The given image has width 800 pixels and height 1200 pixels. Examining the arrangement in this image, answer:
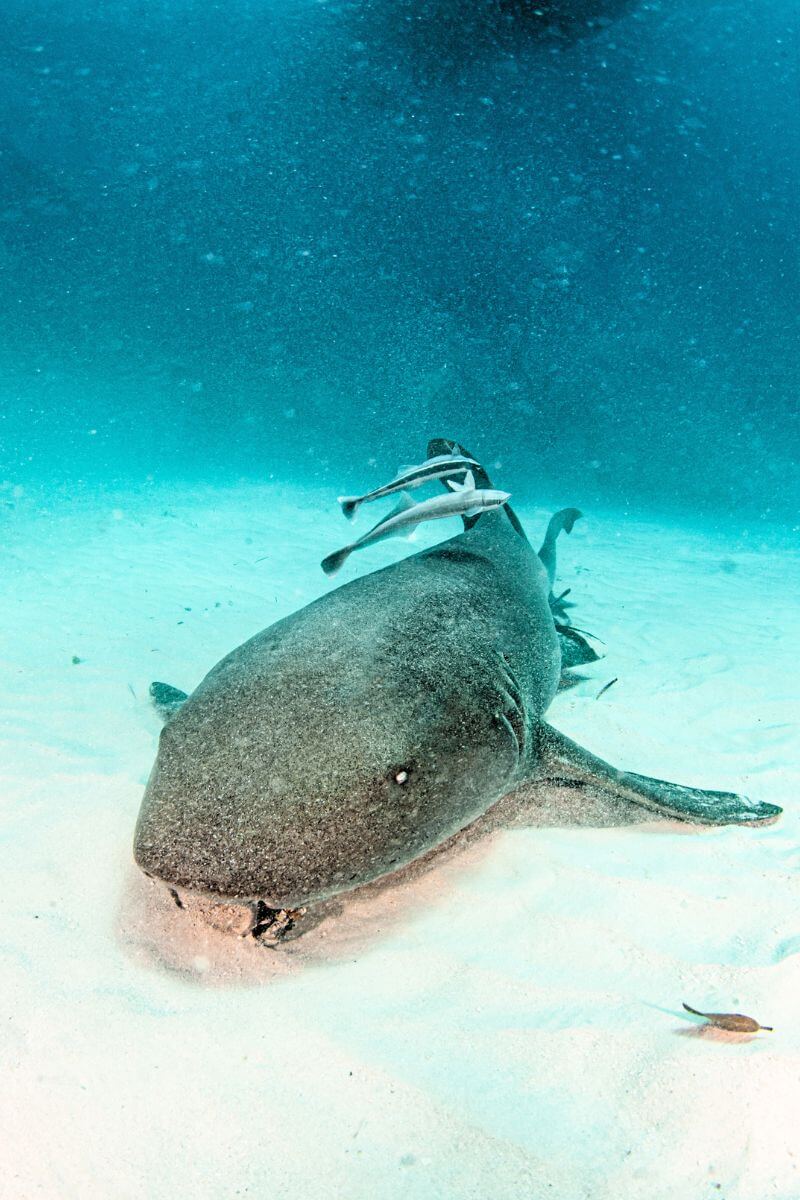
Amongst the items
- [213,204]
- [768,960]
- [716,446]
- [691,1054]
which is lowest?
[716,446]

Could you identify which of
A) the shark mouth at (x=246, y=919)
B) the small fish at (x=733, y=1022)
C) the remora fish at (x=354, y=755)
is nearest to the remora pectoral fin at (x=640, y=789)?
the remora fish at (x=354, y=755)

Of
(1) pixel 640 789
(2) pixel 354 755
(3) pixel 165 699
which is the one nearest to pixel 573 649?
(1) pixel 640 789

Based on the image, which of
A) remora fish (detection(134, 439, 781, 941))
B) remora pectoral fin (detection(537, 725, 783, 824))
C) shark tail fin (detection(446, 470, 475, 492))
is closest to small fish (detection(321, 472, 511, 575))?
shark tail fin (detection(446, 470, 475, 492))

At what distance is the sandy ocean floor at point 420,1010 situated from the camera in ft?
5.02

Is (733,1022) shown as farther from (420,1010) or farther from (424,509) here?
(424,509)

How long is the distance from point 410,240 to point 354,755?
49.7 metres

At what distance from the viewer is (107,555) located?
31.4ft

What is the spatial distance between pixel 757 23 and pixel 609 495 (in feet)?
76.0

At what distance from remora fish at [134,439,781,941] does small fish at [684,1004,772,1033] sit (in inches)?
36.3

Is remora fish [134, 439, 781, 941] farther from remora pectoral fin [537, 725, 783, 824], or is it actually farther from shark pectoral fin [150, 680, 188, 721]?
shark pectoral fin [150, 680, 188, 721]

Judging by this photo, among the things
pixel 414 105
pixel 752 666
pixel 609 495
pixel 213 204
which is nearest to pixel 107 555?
pixel 752 666

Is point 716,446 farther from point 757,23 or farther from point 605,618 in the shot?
point 605,618

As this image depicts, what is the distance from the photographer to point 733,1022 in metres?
1.90

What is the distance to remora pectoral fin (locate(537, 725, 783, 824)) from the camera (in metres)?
2.76
